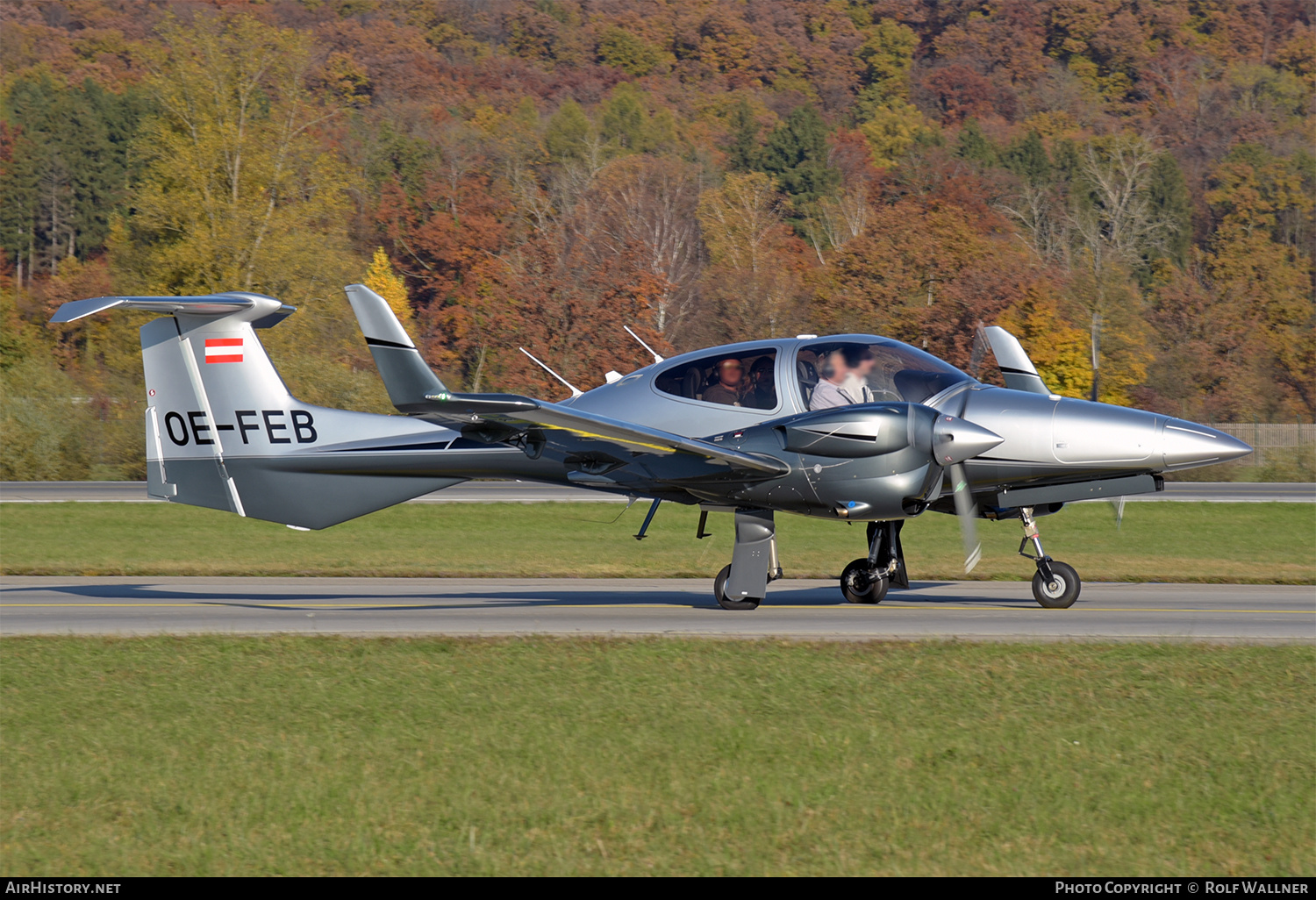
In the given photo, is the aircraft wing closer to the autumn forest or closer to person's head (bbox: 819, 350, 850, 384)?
person's head (bbox: 819, 350, 850, 384)

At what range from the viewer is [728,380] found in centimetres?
1320

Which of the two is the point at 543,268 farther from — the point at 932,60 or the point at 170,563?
the point at 932,60

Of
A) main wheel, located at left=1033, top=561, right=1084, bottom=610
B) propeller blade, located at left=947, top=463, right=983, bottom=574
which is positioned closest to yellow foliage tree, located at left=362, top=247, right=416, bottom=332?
main wheel, located at left=1033, top=561, right=1084, bottom=610

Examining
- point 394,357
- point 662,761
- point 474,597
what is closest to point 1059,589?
point 474,597

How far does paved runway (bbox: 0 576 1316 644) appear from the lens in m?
11.9

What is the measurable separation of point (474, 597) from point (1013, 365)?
676 centimetres

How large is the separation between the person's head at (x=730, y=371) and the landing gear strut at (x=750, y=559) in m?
1.33

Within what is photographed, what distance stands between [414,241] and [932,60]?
7058 centimetres

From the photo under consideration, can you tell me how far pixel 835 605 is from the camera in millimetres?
13992

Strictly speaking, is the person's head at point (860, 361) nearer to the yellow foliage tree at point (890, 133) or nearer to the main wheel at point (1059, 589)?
the main wheel at point (1059, 589)

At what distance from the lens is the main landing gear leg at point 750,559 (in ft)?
42.4

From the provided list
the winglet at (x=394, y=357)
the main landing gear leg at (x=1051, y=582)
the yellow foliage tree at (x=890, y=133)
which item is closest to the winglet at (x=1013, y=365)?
the main landing gear leg at (x=1051, y=582)

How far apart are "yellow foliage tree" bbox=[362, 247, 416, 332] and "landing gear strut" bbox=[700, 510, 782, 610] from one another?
162 ft

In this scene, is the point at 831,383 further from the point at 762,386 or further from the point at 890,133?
the point at 890,133
